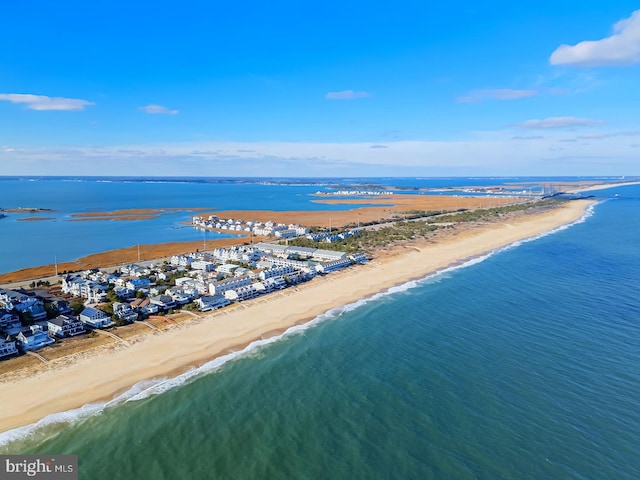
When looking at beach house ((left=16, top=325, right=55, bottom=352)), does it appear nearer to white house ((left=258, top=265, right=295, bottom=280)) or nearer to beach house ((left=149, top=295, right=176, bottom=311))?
beach house ((left=149, top=295, right=176, bottom=311))

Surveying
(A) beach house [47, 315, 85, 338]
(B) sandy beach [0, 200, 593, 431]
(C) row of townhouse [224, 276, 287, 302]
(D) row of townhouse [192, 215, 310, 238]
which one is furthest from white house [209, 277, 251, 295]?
(D) row of townhouse [192, 215, 310, 238]

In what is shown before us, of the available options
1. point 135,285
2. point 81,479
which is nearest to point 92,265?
point 135,285

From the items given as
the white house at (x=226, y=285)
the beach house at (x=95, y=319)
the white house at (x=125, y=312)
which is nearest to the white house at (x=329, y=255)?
the white house at (x=226, y=285)

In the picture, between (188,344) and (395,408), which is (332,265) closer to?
(188,344)

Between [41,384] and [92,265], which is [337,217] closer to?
[92,265]

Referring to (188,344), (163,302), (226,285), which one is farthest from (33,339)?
(226,285)

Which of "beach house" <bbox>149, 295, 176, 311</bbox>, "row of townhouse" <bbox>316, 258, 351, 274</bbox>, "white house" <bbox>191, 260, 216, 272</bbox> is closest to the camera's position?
"beach house" <bbox>149, 295, 176, 311</bbox>
